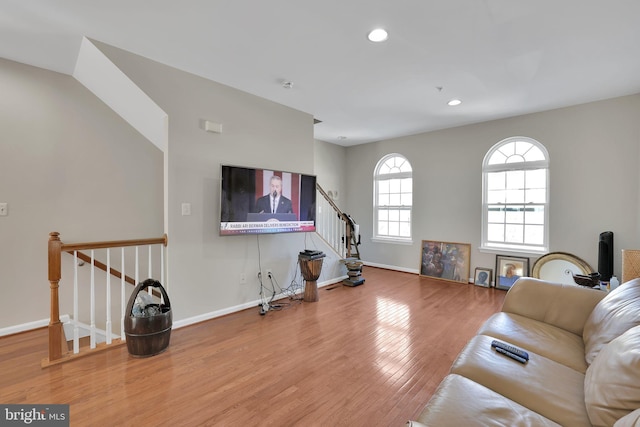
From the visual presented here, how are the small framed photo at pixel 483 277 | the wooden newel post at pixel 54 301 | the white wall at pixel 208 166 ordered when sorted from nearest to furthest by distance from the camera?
the wooden newel post at pixel 54 301 → the white wall at pixel 208 166 → the small framed photo at pixel 483 277

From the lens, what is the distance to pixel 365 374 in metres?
2.20

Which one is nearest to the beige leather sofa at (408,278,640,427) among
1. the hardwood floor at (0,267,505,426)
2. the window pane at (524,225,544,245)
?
the hardwood floor at (0,267,505,426)

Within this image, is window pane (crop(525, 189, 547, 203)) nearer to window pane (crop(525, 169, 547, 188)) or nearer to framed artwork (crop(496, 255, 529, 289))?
window pane (crop(525, 169, 547, 188))

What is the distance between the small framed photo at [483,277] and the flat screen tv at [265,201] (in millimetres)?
2974

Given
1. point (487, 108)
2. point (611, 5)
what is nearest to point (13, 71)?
point (611, 5)

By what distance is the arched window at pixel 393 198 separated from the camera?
5801 mm

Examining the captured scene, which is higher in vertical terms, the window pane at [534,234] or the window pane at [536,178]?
the window pane at [536,178]

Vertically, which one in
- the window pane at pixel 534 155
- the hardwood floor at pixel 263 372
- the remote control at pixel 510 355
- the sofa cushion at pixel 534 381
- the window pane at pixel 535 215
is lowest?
the hardwood floor at pixel 263 372

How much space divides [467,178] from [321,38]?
3.67 m

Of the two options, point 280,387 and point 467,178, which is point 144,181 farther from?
Result: point 467,178

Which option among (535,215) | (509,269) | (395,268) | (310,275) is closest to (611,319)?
(310,275)

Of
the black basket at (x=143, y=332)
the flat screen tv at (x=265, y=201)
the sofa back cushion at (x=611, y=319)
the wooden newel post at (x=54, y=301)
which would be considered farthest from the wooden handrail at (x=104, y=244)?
the sofa back cushion at (x=611, y=319)

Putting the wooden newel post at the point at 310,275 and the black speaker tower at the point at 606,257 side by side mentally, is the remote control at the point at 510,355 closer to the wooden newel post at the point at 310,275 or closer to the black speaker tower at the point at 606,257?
the wooden newel post at the point at 310,275

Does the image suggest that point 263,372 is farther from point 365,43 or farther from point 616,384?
point 365,43
